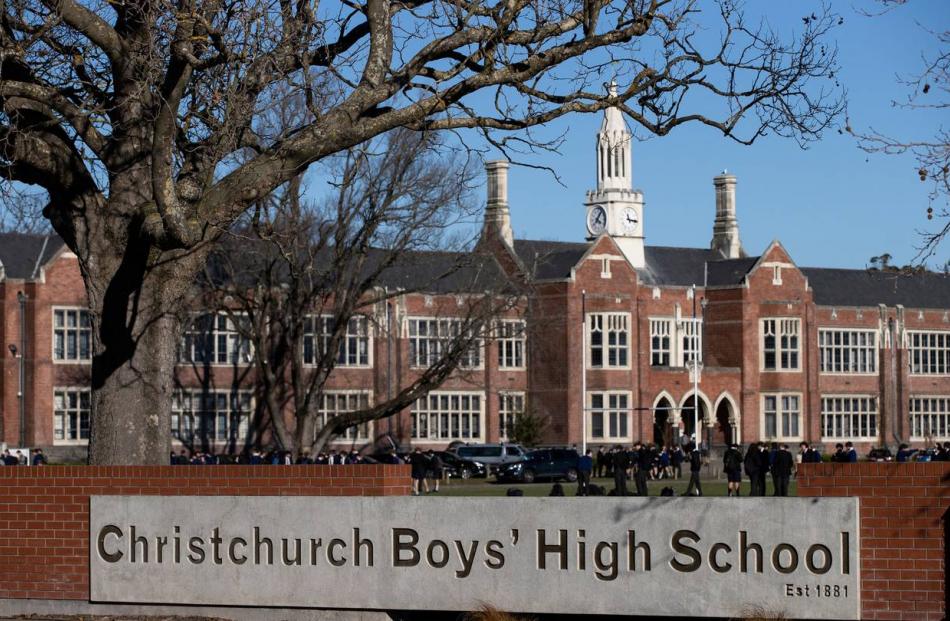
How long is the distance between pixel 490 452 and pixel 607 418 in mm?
10338

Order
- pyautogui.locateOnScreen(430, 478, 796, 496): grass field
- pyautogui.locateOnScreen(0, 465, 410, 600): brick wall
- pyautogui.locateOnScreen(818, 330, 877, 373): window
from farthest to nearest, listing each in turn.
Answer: pyautogui.locateOnScreen(818, 330, 877, 373): window < pyautogui.locateOnScreen(430, 478, 796, 496): grass field < pyautogui.locateOnScreen(0, 465, 410, 600): brick wall

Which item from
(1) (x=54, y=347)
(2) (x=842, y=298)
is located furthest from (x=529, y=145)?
(2) (x=842, y=298)

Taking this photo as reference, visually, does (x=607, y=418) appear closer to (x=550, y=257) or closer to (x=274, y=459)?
(x=550, y=257)

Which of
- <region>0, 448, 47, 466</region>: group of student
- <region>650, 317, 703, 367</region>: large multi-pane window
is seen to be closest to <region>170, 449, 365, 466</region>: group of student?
<region>0, 448, 47, 466</region>: group of student

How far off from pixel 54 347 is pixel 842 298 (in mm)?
37424

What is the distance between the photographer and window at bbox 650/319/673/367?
6844 cm

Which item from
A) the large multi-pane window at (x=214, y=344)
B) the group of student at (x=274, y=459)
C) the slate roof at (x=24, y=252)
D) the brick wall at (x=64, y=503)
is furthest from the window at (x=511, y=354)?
the brick wall at (x=64, y=503)

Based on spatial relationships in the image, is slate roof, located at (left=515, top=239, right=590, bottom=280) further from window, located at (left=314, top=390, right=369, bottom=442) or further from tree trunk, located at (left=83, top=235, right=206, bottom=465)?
tree trunk, located at (left=83, top=235, right=206, bottom=465)

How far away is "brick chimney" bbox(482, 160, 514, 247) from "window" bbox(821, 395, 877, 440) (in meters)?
16.4

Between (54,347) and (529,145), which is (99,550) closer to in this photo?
(529,145)

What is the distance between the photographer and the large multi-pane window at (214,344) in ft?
189

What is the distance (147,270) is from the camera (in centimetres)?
1714

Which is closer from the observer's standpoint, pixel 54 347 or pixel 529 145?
pixel 529 145

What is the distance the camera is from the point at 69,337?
5569cm
